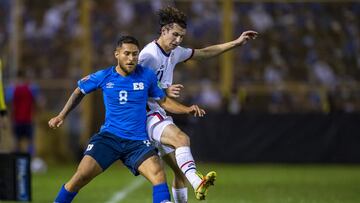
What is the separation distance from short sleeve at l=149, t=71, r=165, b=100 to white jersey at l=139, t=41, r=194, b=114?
1.40 feet

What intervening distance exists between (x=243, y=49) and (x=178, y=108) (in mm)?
13538

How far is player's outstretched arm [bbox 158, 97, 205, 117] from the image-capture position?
31.4 feet

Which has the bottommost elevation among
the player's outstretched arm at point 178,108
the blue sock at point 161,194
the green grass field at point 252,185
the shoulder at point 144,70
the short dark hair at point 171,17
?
the green grass field at point 252,185

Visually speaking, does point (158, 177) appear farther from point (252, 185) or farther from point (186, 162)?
point (252, 185)

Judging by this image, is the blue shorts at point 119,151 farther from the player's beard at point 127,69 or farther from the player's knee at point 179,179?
the player's knee at point 179,179

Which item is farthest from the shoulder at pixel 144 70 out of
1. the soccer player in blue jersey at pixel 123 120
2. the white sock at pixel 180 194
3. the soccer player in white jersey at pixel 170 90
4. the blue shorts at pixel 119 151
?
the white sock at pixel 180 194

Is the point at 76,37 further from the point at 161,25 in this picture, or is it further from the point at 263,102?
the point at 161,25

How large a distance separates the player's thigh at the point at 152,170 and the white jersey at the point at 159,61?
3.40 feet

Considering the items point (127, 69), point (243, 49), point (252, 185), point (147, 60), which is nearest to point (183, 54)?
point (147, 60)

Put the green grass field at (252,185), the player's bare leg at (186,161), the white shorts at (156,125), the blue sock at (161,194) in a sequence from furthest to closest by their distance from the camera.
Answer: the green grass field at (252,185) < the white shorts at (156,125) < the player's bare leg at (186,161) < the blue sock at (161,194)

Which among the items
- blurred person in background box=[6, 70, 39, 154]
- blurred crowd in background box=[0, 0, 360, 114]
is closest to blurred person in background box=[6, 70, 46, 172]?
blurred person in background box=[6, 70, 39, 154]

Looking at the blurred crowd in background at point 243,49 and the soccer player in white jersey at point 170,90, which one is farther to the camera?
the blurred crowd in background at point 243,49

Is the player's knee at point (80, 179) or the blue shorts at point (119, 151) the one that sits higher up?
the blue shorts at point (119, 151)

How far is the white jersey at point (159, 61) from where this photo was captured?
10.4 m
